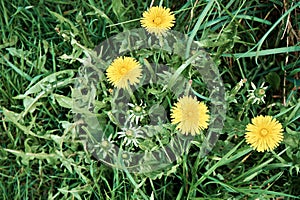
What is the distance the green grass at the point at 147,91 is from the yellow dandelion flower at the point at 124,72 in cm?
7

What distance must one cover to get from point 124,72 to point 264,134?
0.40 metres

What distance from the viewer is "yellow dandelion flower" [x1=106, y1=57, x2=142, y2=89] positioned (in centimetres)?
135

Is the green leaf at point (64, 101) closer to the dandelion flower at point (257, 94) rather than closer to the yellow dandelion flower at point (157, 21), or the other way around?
the yellow dandelion flower at point (157, 21)

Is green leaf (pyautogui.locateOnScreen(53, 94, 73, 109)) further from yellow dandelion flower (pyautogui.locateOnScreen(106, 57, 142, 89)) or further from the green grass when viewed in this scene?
yellow dandelion flower (pyautogui.locateOnScreen(106, 57, 142, 89))

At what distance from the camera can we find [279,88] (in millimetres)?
1513

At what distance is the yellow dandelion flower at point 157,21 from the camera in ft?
4.48

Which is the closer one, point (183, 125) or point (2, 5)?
point (183, 125)

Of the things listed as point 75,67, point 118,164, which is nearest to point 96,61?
point 75,67

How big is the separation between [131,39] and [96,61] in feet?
0.41

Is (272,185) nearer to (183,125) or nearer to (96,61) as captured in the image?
(183,125)

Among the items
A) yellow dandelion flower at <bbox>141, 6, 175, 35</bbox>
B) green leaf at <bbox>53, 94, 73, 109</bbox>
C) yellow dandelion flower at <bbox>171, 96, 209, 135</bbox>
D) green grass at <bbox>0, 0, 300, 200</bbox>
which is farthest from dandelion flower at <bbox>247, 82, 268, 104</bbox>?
green leaf at <bbox>53, 94, 73, 109</bbox>

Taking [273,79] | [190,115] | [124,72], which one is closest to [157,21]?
[124,72]

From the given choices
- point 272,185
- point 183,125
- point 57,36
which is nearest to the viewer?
point 183,125

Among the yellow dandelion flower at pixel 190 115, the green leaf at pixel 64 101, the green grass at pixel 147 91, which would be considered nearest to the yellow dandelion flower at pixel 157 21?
the green grass at pixel 147 91
